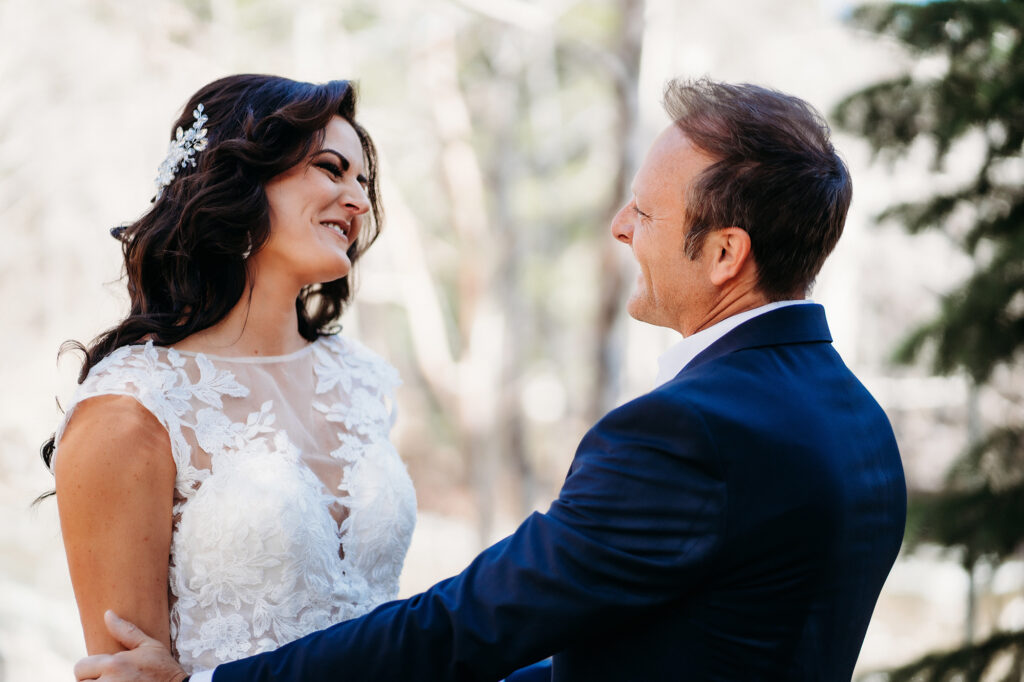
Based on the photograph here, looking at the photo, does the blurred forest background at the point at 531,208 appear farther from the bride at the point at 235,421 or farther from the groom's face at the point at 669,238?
the groom's face at the point at 669,238

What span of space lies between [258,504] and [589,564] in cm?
89

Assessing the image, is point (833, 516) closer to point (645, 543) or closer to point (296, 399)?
point (645, 543)

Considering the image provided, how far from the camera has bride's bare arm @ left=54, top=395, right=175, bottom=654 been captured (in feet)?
6.46

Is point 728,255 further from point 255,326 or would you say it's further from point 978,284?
point 978,284

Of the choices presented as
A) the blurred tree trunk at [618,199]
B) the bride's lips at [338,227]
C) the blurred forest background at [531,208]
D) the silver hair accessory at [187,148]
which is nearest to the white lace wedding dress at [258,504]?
the bride's lips at [338,227]

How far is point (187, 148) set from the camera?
241 centimetres

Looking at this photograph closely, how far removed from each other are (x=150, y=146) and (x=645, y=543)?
6302mm

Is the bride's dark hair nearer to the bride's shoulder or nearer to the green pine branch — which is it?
the bride's shoulder

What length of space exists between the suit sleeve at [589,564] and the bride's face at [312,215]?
40.3 inches

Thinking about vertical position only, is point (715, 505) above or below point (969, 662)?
above

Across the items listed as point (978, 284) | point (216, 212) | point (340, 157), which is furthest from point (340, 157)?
point (978, 284)

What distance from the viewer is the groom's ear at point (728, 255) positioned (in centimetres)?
176

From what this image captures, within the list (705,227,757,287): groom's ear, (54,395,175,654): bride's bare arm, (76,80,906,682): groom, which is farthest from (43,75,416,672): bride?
(705,227,757,287): groom's ear

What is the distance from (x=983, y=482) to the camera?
311 centimetres
